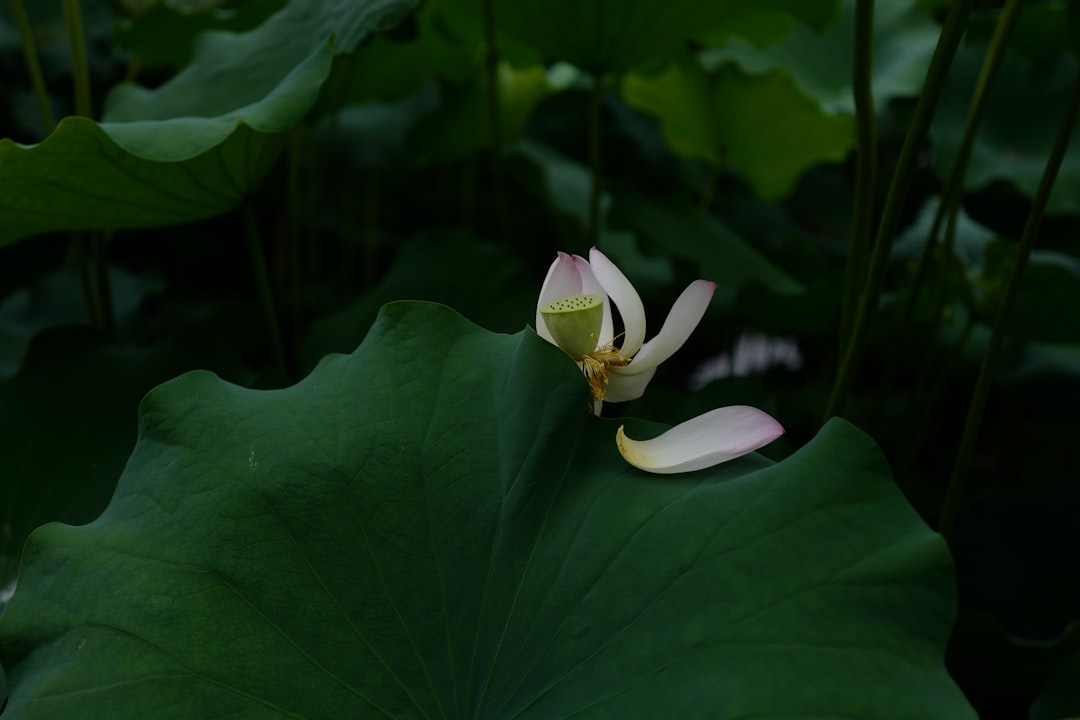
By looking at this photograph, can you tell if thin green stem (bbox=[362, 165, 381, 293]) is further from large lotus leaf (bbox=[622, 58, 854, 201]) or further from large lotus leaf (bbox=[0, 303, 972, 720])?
large lotus leaf (bbox=[0, 303, 972, 720])

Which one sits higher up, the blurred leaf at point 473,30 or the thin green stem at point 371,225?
the blurred leaf at point 473,30

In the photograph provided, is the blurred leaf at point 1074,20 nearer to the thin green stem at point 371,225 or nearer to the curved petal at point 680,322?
the curved petal at point 680,322

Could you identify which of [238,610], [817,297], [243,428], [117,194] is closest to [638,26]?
[817,297]

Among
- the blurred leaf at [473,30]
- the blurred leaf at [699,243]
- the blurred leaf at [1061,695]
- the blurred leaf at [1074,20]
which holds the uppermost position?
the blurred leaf at [1074,20]

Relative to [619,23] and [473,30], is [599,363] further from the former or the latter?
[473,30]

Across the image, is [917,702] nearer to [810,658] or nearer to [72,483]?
[810,658]

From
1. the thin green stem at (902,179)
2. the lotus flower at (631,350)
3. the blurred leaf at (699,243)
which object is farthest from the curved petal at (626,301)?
the blurred leaf at (699,243)
